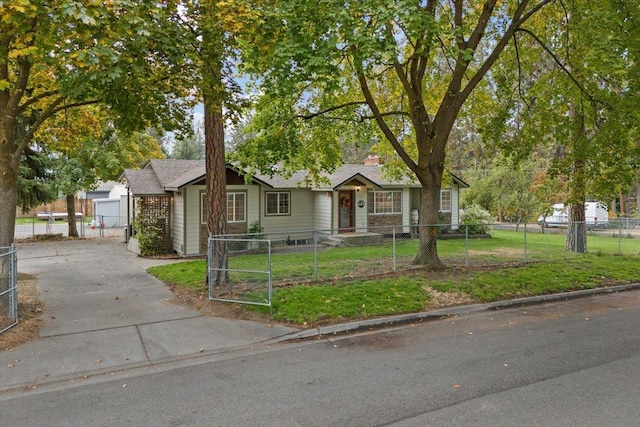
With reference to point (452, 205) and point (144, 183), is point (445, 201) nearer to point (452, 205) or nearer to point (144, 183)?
point (452, 205)

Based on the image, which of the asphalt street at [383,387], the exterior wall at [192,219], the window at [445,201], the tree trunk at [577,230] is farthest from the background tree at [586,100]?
the exterior wall at [192,219]

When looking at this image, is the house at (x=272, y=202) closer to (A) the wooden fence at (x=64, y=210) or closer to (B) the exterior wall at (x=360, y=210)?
(B) the exterior wall at (x=360, y=210)

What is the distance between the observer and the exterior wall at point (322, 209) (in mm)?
20328

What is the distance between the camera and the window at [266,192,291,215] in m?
19.5

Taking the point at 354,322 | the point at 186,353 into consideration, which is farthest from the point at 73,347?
the point at 354,322

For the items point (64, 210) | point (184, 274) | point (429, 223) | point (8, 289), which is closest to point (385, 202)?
point (429, 223)

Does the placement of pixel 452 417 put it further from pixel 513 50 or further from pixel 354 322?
pixel 513 50

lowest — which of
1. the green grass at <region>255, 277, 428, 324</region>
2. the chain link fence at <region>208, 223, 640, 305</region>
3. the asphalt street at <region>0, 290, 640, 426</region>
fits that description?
the asphalt street at <region>0, 290, 640, 426</region>

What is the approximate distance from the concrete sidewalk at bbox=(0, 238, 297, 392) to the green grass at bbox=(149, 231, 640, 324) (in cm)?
94

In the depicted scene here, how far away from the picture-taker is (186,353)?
643cm

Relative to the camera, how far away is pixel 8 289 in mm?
7566

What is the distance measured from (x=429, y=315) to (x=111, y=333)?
5798 mm

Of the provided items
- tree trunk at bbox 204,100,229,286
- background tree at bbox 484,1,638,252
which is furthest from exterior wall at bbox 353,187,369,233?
tree trunk at bbox 204,100,229,286

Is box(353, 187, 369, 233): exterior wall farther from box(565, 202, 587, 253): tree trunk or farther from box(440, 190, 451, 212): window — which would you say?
box(565, 202, 587, 253): tree trunk
